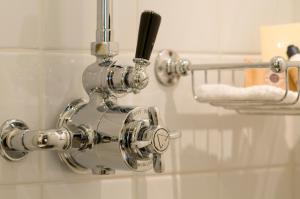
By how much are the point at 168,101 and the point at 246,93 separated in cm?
14

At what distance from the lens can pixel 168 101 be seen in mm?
806

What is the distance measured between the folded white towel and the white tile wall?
0.08 metres

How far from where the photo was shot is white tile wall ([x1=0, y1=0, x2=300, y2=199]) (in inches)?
26.4

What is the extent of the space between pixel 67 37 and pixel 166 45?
17cm

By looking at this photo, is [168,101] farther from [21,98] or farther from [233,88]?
[21,98]

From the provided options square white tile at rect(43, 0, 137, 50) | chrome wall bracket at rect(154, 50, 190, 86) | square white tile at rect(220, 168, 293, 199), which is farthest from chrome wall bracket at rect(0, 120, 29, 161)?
square white tile at rect(220, 168, 293, 199)

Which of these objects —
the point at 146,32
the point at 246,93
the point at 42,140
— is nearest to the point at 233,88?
the point at 246,93

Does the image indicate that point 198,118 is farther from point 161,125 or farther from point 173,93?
point 161,125

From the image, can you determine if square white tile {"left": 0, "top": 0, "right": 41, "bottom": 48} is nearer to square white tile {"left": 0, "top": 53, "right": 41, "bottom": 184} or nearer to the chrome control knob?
square white tile {"left": 0, "top": 53, "right": 41, "bottom": 184}

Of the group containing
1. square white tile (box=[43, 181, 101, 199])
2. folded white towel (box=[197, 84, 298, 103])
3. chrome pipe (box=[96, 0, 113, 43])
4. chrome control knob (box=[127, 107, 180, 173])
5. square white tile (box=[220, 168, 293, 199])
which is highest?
chrome pipe (box=[96, 0, 113, 43])

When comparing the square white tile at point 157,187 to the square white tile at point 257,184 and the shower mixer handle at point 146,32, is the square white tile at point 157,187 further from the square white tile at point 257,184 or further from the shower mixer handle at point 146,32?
the shower mixer handle at point 146,32

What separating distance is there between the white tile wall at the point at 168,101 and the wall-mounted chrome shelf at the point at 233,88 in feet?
0.05

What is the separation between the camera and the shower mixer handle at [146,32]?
2.04ft

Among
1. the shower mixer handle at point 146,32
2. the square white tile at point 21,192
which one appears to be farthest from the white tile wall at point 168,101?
the shower mixer handle at point 146,32
